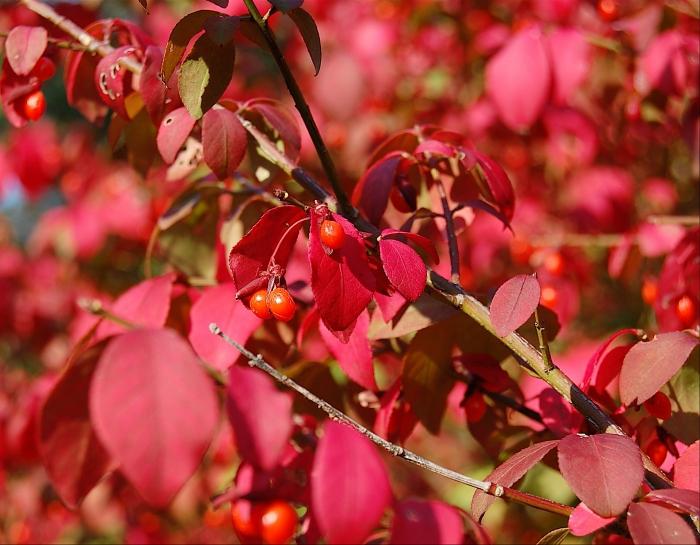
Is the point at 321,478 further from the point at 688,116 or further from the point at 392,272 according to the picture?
the point at 688,116

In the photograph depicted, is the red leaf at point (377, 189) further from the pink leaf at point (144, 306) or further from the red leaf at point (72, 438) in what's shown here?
the red leaf at point (72, 438)

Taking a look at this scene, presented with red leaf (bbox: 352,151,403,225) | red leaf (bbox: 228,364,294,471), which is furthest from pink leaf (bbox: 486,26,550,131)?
red leaf (bbox: 228,364,294,471)

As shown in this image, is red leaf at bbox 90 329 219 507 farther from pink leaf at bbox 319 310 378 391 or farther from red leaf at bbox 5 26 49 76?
red leaf at bbox 5 26 49 76

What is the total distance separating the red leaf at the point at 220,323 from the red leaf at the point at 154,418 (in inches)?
14.1

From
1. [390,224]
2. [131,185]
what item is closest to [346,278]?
[390,224]

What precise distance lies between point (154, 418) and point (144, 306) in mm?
455

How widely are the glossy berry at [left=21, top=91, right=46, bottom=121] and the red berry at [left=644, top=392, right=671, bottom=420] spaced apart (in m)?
0.70

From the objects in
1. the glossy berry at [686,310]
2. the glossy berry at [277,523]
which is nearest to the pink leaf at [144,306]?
the glossy berry at [277,523]

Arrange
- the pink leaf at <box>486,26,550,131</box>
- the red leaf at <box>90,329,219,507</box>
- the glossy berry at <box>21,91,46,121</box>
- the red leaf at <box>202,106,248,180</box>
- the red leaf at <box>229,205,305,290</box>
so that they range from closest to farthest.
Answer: the red leaf at <box>90,329,219,507</box>, the red leaf at <box>229,205,305,290</box>, the red leaf at <box>202,106,248,180</box>, the glossy berry at <box>21,91,46,121</box>, the pink leaf at <box>486,26,550,131</box>

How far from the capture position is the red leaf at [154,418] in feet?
1.28

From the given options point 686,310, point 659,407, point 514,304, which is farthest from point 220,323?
point 686,310

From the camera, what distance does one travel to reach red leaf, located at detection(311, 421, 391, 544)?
0.44 metres

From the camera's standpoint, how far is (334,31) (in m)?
2.59

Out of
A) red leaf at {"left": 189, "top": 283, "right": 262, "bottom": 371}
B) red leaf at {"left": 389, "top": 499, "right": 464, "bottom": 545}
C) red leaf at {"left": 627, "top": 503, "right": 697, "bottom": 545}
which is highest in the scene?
red leaf at {"left": 627, "top": 503, "right": 697, "bottom": 545}
